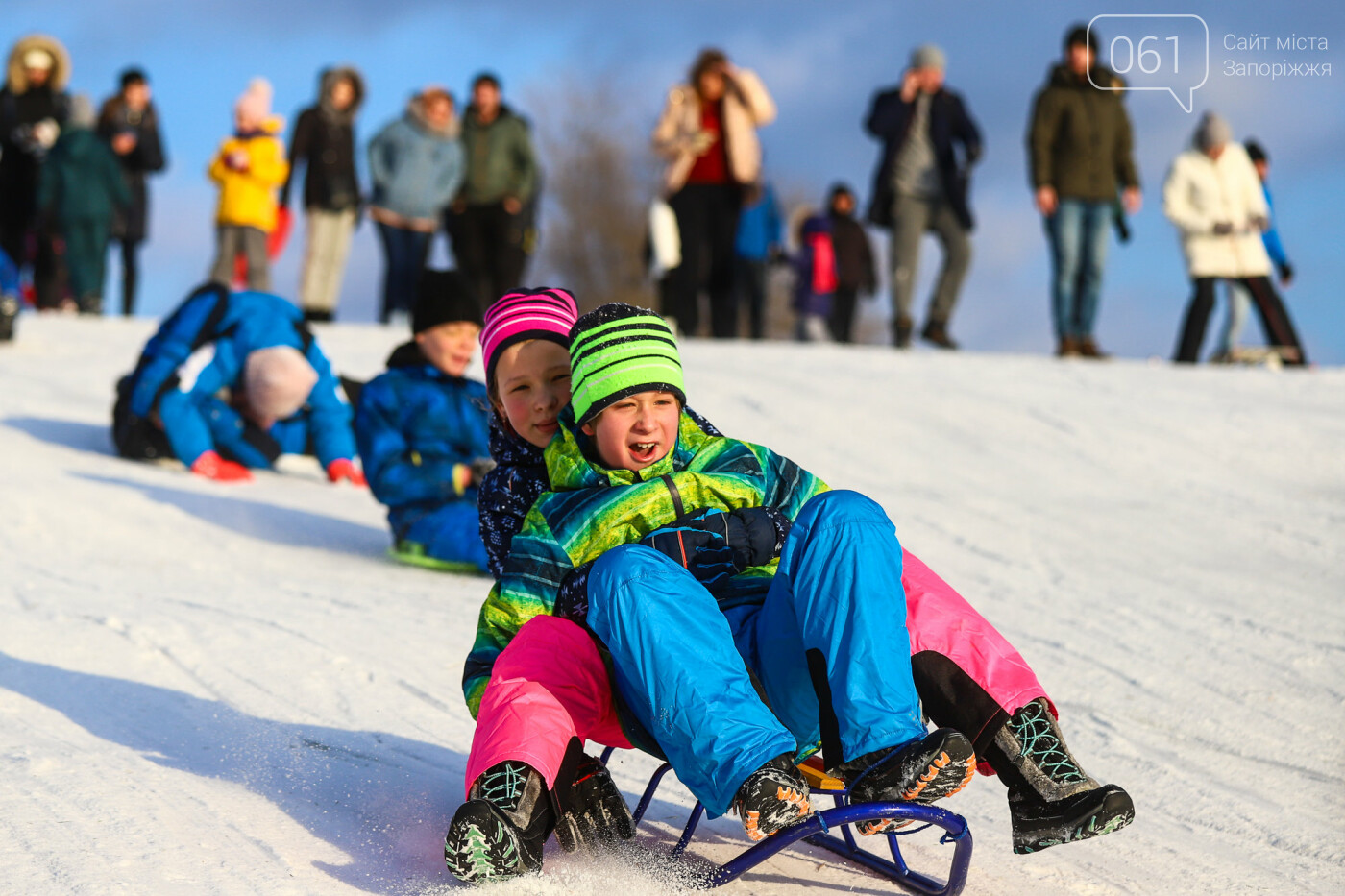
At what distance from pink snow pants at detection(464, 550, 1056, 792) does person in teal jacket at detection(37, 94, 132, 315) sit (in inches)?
384

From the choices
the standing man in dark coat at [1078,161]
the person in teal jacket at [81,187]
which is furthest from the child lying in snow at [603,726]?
the person in teal jacket at [81,187]

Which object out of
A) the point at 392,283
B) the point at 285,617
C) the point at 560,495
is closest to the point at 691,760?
the point at 560,495

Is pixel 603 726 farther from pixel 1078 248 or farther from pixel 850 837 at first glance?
pixel 1078 248

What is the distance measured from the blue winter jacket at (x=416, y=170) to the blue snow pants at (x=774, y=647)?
8307 mm

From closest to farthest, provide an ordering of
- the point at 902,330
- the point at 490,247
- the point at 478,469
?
the point at 478,469 < the point at 902,330 < the point at 490,247

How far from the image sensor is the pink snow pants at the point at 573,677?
7.75 ft

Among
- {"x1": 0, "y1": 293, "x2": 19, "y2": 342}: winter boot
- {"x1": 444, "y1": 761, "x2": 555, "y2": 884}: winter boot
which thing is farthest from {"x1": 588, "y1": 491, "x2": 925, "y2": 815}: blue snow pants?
{"x1": 0, "y1": 293, "x2": 19, "y2": 342}: winter boot

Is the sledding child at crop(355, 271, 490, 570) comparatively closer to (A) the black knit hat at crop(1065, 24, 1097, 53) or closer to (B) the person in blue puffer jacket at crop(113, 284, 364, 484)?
(B) the person in blue puffer jacket at crop(113, 284, 364, 484)

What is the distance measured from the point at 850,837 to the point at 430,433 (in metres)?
3.22

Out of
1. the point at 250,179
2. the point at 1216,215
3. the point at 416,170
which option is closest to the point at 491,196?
the point at 416,170

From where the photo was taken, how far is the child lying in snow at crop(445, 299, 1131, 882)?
7.47ft

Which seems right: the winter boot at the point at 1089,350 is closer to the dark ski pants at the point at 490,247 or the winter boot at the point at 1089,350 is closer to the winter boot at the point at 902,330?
the winter boot at the point at 902,330

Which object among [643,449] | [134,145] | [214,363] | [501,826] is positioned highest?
[134,145]

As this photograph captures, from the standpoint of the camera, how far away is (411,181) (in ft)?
33.7
